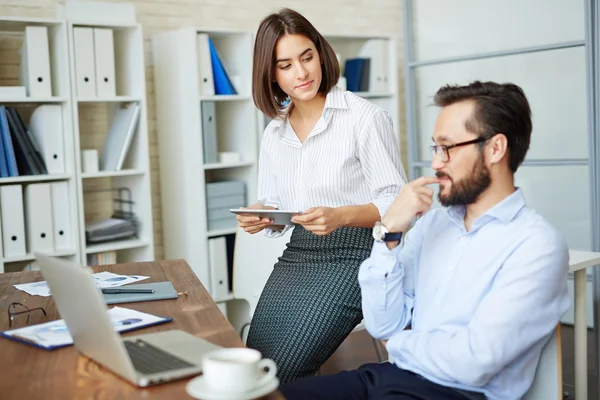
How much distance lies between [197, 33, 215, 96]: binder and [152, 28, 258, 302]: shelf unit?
0.03 metres

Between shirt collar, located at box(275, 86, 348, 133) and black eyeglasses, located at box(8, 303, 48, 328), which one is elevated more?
shirt collar, located at box(275, 86, 348, 133)

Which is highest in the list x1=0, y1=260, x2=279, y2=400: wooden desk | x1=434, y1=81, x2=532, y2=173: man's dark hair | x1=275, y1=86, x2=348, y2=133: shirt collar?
x1=275, y1=86, x2=348, y2=133: shirt collar

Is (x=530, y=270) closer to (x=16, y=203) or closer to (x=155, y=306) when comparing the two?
(x=155, y=306)

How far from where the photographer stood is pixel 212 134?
3.98 metres

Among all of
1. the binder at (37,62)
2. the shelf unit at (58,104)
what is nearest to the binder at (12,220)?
the shelf unit at (58,104)

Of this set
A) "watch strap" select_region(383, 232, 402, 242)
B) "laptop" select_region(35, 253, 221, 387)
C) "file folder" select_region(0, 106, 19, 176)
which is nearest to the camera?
"laptop" select_region(35, 253, 221, 387)

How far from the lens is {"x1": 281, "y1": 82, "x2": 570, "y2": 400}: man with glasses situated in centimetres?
154

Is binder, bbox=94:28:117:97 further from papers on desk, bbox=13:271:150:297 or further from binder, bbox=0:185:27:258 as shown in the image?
papers on desk, bbox=13:271:150:297

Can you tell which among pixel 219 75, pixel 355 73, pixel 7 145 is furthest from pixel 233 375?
pixel 355 73

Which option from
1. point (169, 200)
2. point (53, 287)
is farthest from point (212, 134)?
point (53, 287)

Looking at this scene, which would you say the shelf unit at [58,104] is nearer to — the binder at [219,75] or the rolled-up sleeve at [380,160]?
the binder at [219,75]

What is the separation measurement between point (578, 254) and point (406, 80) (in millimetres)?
2072

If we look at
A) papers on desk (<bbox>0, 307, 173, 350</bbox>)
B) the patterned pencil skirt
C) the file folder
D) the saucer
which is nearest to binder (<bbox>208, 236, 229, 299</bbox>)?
the file folder

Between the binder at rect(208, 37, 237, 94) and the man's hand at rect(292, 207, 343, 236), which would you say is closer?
the man's hand at rect(292, 207, 343, 236)
